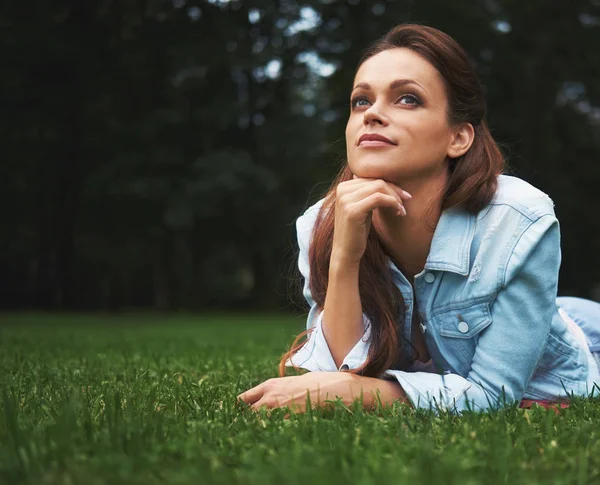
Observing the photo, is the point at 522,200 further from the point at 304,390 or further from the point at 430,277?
the point at 304,390

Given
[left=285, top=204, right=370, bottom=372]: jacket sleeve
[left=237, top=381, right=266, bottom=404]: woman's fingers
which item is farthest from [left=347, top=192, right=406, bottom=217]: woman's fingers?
[left=237, top=381, right=266, bottom=404]: woman's fingers

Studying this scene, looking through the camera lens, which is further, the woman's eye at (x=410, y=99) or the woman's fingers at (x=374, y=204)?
the woman's eye at (x=410, y=99)

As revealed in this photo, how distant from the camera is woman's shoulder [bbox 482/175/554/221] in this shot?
10.3 feet

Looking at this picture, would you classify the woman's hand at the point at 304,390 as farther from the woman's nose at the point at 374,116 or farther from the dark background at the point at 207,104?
the dark background at the point at 207,104

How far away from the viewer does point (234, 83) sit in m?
25.8

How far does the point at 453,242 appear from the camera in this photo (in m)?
3.26

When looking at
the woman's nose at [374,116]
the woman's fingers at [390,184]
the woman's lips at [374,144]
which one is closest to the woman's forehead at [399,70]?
the woman's nose at [374,116]

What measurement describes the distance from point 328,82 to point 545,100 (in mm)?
7176

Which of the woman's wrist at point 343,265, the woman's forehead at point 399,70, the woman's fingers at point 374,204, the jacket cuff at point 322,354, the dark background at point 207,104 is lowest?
the jacket cuff at point 322,354

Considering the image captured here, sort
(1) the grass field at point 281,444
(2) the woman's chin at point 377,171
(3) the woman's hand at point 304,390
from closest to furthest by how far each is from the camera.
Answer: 1. (1) the grass field at point 281,444
2. (3) the woman's hand at point 304,390
3. (2) the woman's chin at point 377,171

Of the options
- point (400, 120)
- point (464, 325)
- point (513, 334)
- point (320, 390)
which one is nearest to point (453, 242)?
point (464, 325)

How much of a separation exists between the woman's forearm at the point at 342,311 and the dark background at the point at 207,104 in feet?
61.7

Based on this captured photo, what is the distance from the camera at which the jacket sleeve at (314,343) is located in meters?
3.29

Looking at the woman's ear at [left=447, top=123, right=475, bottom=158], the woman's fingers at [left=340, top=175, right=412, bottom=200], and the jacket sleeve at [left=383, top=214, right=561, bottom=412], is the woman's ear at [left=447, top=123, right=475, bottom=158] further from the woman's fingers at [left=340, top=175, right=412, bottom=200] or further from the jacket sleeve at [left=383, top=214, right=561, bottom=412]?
the jacket sleeve at [left=383, top=214, right=561, bottom=412]
